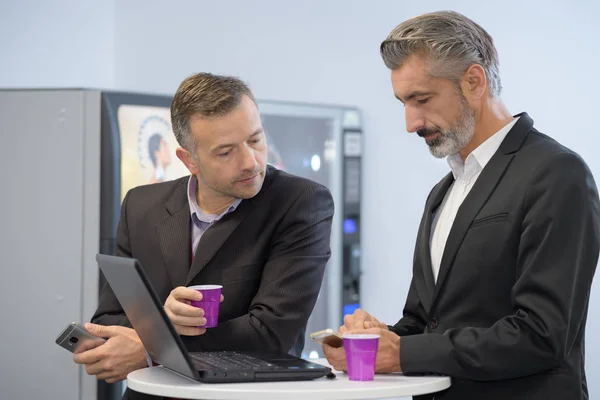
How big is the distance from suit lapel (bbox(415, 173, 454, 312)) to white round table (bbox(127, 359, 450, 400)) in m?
0.22

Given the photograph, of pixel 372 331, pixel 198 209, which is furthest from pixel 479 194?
pixel 198 209

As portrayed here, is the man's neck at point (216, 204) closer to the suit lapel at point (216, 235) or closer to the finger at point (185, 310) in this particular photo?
the suit lapel at point (216, 235)

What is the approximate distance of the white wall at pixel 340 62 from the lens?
4609mm

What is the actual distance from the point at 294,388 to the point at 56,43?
354 centimetres

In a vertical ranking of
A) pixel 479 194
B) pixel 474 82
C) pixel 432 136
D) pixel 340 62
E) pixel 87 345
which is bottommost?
pixel 87 345

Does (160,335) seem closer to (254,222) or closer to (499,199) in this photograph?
(254,222)

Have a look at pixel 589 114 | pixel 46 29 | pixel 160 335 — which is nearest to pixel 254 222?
pixel 160 335

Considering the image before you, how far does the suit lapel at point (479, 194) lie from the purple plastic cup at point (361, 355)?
0.74ft

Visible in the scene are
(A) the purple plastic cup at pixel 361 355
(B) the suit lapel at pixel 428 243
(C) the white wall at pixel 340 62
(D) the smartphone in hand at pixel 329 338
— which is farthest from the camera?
(C) the white wall at pixel 340 62

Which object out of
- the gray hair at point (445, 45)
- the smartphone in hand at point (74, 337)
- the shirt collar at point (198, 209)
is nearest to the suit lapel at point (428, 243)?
the gray hair at point (445, 45)

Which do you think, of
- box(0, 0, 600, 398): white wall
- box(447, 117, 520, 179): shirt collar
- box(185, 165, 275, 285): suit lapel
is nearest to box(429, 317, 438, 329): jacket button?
box(447, 117, 520, 179): shirt collar

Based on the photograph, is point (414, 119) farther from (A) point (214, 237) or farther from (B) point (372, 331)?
(A) point (214, 237)

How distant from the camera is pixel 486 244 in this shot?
1651mm

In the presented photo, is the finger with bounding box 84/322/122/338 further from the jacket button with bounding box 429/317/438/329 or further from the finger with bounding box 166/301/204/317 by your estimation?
the jacket button with bounding box 429/317/438/329
